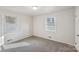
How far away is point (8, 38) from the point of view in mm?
1273

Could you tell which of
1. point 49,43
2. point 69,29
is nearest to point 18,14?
point 49,43

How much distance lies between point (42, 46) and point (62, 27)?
452 millimetres

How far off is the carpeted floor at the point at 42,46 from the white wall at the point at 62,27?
0.24 feet

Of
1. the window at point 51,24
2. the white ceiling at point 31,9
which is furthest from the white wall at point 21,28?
the window at point 51,24

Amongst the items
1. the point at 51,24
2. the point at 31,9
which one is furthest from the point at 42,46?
the point at 31,9

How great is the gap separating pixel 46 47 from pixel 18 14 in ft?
2.32

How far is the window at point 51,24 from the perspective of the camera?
1.31 m

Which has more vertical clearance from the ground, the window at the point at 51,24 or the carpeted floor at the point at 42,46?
the window at the point at 51,24

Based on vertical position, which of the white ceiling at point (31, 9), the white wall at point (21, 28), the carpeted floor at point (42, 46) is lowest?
the carpeted floor at point (42, 46)

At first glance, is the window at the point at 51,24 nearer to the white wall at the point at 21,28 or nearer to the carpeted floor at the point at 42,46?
the carpeted floor at the point at 42,46

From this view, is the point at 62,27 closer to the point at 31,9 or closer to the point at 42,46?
the point at 42,46
